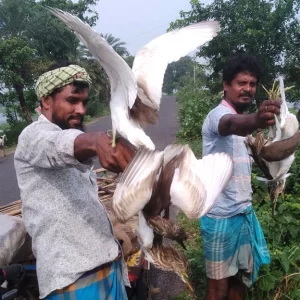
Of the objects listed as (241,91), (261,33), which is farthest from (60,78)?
(261,33)

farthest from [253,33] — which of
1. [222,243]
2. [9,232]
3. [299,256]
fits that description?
[9,232]

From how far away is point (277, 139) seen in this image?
1.87 m

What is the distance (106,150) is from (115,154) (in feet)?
0.10

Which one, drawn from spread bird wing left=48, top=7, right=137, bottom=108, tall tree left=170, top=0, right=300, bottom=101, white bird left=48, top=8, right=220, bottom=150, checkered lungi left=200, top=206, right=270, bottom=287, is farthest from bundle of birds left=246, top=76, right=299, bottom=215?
tall tree left=170, top=0, right=300, bottom=101

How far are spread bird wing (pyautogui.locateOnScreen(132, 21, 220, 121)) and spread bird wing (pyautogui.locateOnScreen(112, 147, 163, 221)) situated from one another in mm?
262

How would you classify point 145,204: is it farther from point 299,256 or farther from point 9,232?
point 299,256

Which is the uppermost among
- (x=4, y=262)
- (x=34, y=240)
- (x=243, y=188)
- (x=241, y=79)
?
(x=241, y=79)

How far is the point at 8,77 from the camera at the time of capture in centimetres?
1609

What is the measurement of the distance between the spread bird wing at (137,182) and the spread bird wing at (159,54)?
10.3 inches

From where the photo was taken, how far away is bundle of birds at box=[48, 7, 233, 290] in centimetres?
108

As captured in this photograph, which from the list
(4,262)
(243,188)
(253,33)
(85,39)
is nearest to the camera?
(85,39)

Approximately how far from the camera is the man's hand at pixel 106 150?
1089mm

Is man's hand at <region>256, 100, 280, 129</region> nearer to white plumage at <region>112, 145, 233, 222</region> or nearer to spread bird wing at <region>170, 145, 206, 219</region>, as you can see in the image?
white plumage at <region>112, 145, 233, 222</region>

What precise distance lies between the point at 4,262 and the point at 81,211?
51 cm
